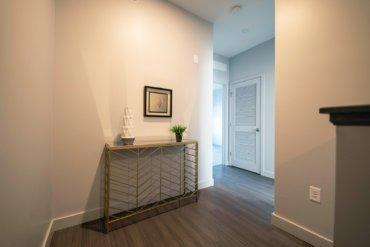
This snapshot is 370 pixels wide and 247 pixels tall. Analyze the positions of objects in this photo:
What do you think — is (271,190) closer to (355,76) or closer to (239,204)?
(239,204)

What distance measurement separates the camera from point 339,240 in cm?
→ 57

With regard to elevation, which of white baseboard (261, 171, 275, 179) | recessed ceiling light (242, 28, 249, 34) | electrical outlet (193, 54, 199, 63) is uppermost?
recessed ceiling light (242, 28, 249, 34)

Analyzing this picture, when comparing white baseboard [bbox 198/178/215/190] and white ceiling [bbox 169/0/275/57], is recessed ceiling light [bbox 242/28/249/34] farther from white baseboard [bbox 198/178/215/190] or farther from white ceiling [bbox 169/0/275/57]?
white baseboard [bbox 198/178/215/190]

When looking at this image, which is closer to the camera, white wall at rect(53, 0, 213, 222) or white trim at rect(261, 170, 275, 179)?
white wall at rect(53, 0, 213, 222)

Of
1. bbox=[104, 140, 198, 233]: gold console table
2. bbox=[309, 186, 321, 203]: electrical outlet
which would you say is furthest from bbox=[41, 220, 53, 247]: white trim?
bbox=[309, 186, 321, 203]: electrical outlet

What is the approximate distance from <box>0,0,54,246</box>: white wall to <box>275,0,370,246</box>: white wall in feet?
6.52

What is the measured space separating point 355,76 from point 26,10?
216 centimetres

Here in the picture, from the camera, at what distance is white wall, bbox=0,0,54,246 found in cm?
79

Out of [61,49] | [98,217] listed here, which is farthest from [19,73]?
[98,217]

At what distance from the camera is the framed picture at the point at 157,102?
2.31 meters

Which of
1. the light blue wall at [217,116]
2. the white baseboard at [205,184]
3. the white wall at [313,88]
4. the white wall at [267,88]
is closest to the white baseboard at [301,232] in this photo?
the white wall at [313,88]

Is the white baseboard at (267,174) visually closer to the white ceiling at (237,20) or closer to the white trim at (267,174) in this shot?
the white trim at (267,174)

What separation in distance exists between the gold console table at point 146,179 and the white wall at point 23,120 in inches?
23.9

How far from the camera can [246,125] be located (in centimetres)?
404
